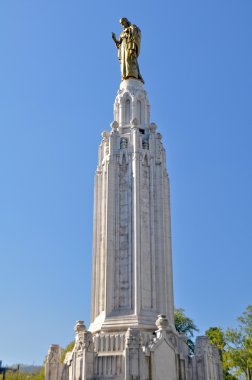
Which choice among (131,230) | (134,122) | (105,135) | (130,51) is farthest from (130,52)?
(131,230)

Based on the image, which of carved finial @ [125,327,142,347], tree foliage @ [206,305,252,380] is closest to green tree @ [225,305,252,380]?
tree foliage @ [206,305,252,380]

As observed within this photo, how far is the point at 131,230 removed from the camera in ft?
90.8

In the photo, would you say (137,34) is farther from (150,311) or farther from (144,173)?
(150,311)

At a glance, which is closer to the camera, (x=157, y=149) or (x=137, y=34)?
(x=157, y=149)

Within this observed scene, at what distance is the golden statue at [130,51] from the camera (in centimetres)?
3369

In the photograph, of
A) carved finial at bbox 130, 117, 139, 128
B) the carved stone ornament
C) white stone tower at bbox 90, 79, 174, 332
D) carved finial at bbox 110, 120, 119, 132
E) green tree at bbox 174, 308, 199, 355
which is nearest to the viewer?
the carved stone ornament

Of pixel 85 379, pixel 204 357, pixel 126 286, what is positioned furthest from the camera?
pixel 126 286

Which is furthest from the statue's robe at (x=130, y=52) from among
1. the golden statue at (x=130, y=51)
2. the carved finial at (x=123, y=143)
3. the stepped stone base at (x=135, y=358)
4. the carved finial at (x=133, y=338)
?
the carved finial at (x=133, y=338)

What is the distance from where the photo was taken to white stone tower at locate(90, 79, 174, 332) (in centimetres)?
2616

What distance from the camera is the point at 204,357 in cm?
2441

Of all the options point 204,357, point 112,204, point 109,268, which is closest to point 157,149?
point 112,204

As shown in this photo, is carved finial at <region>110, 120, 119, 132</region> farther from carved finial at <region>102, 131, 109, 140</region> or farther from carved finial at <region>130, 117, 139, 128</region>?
carved finial at <region>130, 117, 139, 128</region>

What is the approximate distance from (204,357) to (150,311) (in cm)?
370

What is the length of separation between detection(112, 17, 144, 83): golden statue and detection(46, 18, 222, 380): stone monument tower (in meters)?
0.07
